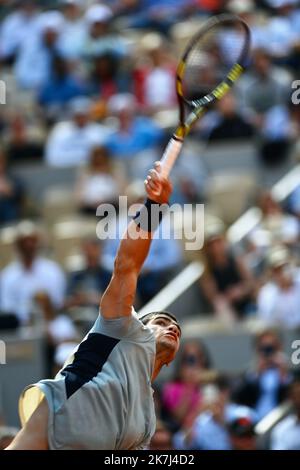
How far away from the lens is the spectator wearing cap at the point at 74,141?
46.4ft

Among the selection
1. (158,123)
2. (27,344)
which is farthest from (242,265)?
(158,123)

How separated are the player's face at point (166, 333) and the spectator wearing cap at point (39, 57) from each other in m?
9.85

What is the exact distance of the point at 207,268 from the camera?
11.8m

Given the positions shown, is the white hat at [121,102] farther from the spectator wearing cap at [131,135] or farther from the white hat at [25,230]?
the white hat at [25,230]

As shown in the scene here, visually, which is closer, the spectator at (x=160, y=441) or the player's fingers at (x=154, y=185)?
the player's fingers at (x=154, y=185)

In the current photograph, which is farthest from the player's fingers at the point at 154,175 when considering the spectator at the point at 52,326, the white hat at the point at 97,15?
the white hat at the point at 97,15

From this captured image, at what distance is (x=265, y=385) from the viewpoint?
10.4 metres

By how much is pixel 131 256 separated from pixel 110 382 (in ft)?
1.60

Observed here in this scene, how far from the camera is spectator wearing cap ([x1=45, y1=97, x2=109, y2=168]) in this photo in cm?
1414

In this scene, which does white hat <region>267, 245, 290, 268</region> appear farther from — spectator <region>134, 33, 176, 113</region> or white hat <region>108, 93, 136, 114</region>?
spectator <region>134, 33, 176, 113</region>

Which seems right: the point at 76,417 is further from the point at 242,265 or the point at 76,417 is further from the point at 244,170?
the point at 244,170

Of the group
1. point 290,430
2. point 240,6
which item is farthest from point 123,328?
point 240,6

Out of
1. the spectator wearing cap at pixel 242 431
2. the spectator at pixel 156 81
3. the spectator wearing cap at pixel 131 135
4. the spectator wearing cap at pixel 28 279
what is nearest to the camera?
the spectator wearing cap at pixel 242 431
